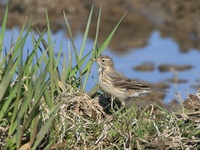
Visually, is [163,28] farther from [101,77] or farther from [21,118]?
[21,118]

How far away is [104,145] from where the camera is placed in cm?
691

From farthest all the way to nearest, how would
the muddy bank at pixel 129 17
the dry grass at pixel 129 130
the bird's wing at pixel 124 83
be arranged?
the muddy bank at pixel 129 17 < the bird's wing at pixel 124 83 < the dry grass at pixel 129 130

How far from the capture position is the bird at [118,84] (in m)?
8.31

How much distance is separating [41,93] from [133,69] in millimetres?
9012

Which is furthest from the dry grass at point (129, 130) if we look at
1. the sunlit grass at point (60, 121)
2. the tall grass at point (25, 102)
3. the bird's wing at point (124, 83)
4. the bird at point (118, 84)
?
the bird's wing at point (124, 83)

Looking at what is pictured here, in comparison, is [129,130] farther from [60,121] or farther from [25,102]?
[25,102]

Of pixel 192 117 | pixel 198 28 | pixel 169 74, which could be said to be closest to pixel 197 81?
pixel 169 74

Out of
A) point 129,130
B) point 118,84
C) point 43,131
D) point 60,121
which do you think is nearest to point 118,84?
point 118,84

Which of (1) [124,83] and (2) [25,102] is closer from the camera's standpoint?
(2) [25,102]

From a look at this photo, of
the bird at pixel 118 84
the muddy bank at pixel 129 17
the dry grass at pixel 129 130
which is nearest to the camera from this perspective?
the dry grass at pixel 129 130

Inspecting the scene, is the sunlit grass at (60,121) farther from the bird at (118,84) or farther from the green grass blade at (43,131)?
the bird at (118,84)

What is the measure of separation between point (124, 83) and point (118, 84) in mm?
62

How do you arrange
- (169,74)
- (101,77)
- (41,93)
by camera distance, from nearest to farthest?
1. (41,93)
2. (101,77)
3. (169,74)

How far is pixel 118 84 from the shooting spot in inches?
340
